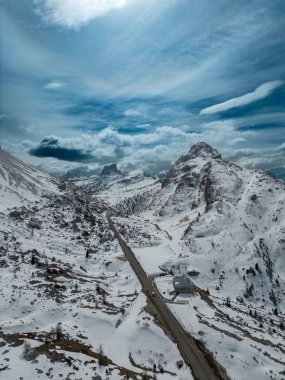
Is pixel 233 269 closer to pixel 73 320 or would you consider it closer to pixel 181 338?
pixel 181 338

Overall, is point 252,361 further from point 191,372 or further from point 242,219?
point 242,219

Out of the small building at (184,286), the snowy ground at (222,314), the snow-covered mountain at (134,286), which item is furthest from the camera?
the small building at (184,286)

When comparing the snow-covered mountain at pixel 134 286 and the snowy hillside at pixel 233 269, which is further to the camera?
the snowy hillside at pixel 233 269

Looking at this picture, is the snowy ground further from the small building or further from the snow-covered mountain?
the small building

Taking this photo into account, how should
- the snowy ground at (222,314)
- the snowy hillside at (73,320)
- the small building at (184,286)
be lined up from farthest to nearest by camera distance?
the small building at (184,286), the snowy ground at (222,314), the snowy hillside at (73,320)

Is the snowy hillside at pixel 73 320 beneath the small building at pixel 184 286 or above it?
above

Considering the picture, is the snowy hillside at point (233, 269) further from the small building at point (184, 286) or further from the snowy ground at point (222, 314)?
the small building at point (184, 286)

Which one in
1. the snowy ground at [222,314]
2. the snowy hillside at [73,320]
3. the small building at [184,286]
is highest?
the snowy hillside at [73,320]

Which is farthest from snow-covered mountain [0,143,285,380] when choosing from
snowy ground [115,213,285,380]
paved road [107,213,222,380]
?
paved road [107,213,222,380]

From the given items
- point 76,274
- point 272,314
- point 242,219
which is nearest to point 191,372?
point 76,274

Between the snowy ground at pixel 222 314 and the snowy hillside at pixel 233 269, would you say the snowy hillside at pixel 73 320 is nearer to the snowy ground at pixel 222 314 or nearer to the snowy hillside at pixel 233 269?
the snowy ground at pixel 222 314

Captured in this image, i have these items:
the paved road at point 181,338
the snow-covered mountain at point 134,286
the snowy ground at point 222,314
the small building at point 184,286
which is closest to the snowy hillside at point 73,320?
the snow-covered mountain at point 134,286
